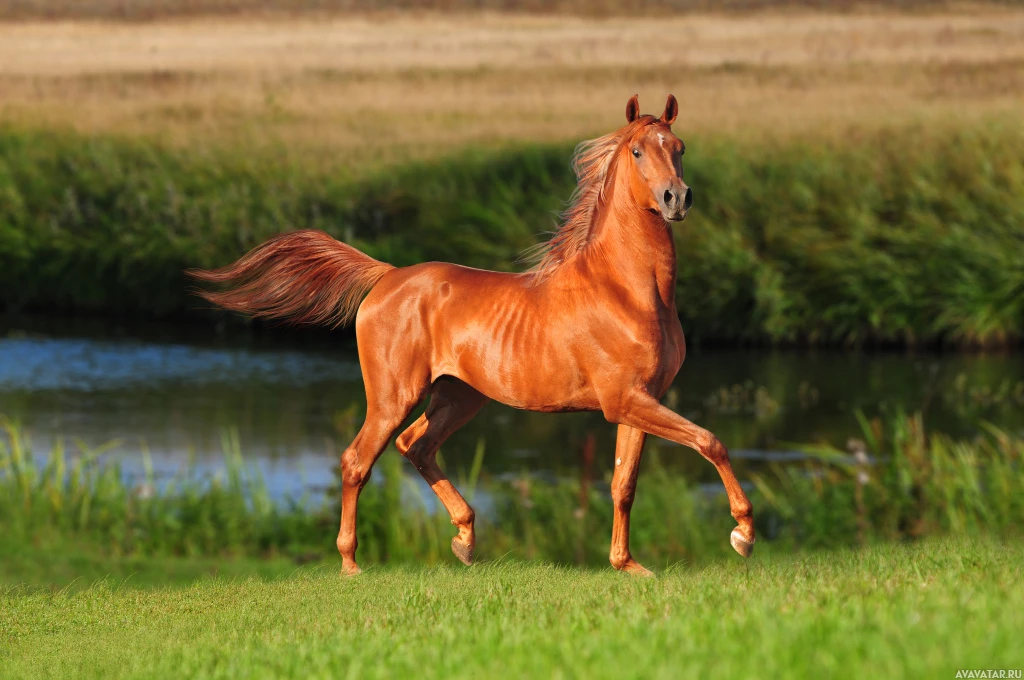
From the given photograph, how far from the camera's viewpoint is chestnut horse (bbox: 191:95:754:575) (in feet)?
17.9

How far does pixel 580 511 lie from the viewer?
954cm

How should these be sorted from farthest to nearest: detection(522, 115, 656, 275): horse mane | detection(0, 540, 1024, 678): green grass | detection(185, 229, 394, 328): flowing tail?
detection(185, 229, 394, 328): flowing tail → detection(522, 115, 656, 275): horse mane → detection(0, 540, 1024, 678): green grass

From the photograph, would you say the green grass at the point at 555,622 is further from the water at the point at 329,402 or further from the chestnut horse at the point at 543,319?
the water at the point at 329,402

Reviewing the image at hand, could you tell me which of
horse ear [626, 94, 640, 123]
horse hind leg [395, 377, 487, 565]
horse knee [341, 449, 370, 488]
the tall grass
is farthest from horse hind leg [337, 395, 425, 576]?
the tall grass

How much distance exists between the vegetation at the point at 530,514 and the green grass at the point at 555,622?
2.76m

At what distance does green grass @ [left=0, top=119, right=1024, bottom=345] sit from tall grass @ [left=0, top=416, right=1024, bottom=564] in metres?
6.88

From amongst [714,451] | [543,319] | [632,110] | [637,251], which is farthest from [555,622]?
[632,110]

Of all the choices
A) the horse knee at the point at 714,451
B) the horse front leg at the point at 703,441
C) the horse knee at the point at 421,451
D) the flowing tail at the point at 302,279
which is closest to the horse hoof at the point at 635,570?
the horse front leg at the point at 703,441

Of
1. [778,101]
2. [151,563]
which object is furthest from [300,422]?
[778,101]

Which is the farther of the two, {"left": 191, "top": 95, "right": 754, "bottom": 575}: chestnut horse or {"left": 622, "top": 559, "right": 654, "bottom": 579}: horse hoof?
{"left": 622, "top": 559, "right": 654, "bottom": 579}: horse hoof

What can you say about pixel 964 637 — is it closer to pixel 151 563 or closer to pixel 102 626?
pixel 102 626

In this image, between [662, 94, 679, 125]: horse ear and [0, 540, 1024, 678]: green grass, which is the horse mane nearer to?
[662, 94, 679, 125]: horse ear

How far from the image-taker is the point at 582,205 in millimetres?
5961

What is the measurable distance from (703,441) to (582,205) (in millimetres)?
1305
